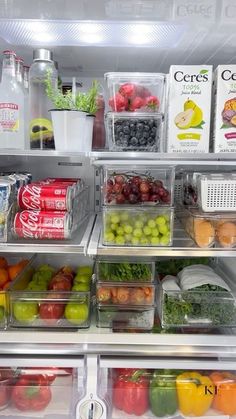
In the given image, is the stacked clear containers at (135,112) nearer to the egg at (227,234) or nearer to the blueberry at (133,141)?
the blueberry at (133,141)

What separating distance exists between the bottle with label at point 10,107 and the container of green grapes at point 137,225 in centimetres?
42

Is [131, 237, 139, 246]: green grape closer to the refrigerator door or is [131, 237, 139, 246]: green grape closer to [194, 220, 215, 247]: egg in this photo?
[194, 220, 215, 247]: egg

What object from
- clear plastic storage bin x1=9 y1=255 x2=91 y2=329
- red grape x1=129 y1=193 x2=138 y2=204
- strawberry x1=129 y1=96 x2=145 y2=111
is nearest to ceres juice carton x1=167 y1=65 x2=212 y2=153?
strawberry x1=129 y1=96 x2=145 y2=111

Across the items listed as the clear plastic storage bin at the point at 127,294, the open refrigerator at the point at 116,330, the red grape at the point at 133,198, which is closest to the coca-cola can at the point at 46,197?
the open refrigerator at the point at 116,330

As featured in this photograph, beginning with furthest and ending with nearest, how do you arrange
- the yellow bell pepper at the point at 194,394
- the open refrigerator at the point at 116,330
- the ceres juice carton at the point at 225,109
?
the yellow bell pepper at the point at 194,394
the ceres juice carton at the point at 225,109
the open refrigerator at the point at 116,330

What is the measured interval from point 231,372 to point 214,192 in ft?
2.32

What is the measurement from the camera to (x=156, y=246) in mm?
1342

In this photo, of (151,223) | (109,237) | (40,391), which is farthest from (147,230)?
(40,391)

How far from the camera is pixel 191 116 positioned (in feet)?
4.38

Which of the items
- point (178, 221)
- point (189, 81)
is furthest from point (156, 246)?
point (189, 81)

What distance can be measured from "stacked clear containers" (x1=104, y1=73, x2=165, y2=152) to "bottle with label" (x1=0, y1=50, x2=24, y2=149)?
1.05 ft

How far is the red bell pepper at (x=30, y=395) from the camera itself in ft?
4.66

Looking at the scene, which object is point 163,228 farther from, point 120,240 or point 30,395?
point 30,395

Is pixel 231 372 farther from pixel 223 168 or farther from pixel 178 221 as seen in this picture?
pixel 223 168
